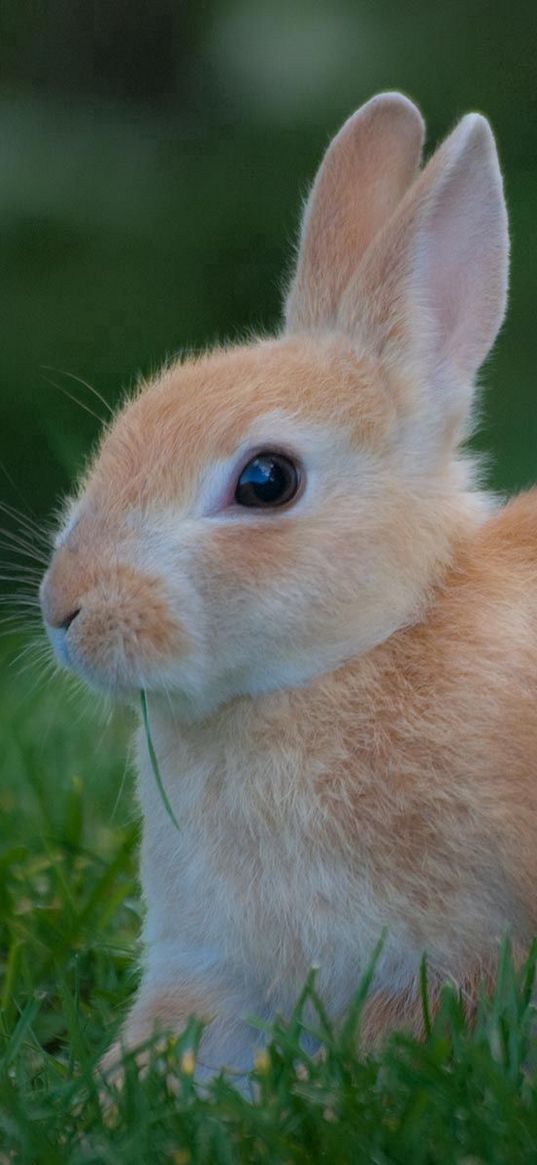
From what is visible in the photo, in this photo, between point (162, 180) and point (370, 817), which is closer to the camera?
point (370, 817)

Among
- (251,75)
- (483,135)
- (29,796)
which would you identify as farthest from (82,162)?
(483,135)

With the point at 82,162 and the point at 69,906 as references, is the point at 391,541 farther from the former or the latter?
the point at 82,162

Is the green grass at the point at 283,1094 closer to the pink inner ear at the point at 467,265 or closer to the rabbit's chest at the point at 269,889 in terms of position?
the rabbit's chest at the point at 269,889

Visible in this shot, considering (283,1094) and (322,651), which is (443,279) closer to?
(322,651)

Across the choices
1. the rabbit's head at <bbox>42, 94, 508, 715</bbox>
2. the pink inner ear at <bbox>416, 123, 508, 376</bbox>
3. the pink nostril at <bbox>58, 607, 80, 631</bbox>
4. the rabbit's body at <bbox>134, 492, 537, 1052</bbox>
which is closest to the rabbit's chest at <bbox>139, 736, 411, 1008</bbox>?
the rabbit's body at <bbox>134, 492, 537, 1052</bbox>

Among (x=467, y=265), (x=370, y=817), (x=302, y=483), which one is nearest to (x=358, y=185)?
(x=467, y=265)


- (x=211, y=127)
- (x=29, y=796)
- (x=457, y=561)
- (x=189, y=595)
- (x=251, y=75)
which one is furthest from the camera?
(x=211, y=127)

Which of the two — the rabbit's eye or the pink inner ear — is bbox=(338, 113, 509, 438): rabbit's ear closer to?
the pink inner ear
